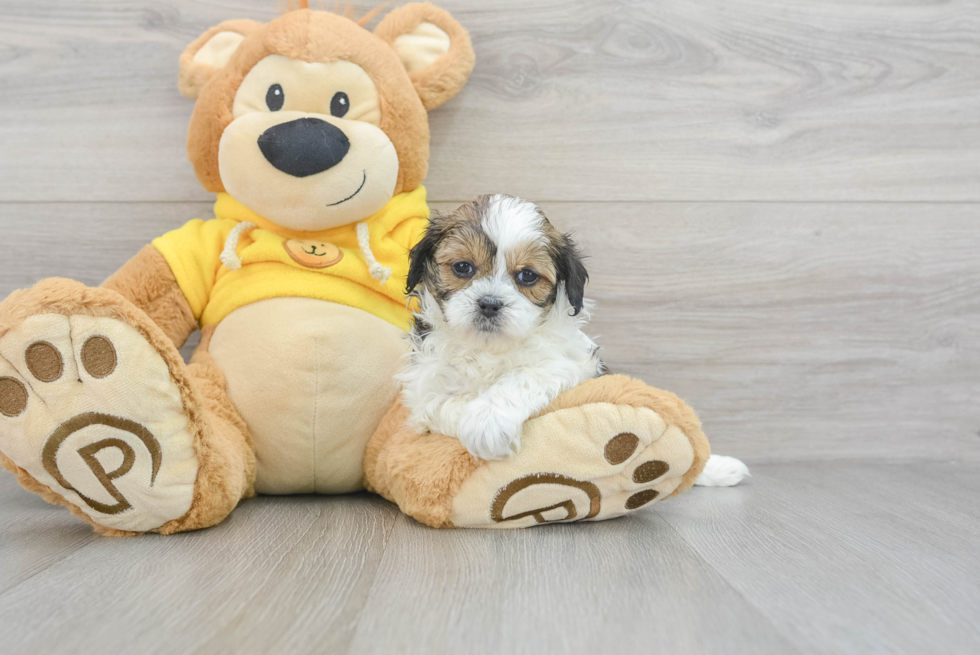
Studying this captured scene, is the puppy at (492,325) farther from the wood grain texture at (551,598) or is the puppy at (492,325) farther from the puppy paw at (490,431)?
the wood grain texture at (551,598)

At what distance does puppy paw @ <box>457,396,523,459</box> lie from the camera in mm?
1157

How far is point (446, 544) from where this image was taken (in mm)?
1159

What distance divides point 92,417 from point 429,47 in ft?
3.54

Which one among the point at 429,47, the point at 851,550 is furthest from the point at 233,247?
the point at 851,550

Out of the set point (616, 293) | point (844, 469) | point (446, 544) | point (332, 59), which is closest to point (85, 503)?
point (446, 544)

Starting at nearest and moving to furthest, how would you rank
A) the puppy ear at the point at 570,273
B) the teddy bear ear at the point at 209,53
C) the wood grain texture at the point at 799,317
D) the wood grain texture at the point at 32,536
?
the wood grain texture at the point at 32,536 → the puppy ear at the point at 570,273 → the teddy bear ear at the point at 209,53 → the wood grain texture at the point at 799,317

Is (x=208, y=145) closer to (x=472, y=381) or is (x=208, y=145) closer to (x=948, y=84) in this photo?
(x=472, y=381)

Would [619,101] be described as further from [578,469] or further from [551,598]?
[551,598]

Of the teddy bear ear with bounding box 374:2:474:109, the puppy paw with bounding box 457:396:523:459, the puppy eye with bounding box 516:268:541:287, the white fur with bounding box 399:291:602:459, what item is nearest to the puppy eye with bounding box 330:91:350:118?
the teddy bear ear with bounding box 374:2:474:109

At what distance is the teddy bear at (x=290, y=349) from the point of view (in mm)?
1076

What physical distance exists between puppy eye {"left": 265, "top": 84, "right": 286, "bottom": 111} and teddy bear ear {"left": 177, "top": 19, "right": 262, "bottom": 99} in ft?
0.75

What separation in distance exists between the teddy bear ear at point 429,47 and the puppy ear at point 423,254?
0.42 metres

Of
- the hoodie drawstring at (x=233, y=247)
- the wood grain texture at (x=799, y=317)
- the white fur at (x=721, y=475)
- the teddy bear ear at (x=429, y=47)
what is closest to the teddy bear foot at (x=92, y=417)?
the hoodie drawstring at (x=233, y=247)

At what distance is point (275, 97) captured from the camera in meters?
1.41
